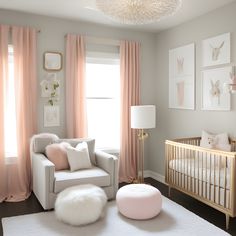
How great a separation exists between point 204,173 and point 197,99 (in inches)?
48.7

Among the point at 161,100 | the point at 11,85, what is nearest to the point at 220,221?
the point at 161,100

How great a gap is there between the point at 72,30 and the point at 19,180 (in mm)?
2345

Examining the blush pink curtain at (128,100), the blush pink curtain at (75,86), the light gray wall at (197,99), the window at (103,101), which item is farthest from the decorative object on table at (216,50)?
the blush pink curtain at (75,86)

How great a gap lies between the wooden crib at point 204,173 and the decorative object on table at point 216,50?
41.7 inches

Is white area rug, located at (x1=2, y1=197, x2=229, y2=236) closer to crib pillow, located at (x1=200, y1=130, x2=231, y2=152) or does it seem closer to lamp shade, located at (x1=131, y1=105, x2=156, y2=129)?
crib pillow, located at (x1=200, y1=130, x2=231, y2=152)

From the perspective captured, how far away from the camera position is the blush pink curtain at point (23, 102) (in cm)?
379

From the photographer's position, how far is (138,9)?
2.38m

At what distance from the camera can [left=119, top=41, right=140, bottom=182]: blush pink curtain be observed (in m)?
4.54

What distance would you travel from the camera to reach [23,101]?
382 cm

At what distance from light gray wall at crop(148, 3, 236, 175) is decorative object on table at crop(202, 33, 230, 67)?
0.07 m

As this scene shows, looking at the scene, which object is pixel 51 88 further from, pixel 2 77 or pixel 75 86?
pixel 2 77

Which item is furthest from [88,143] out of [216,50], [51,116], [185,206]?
[216,50]

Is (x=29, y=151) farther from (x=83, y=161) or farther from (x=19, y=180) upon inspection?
(x=83, y=161)

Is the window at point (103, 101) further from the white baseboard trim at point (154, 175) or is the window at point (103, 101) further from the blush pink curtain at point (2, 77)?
the blush pink curtain at point (2, 77)
